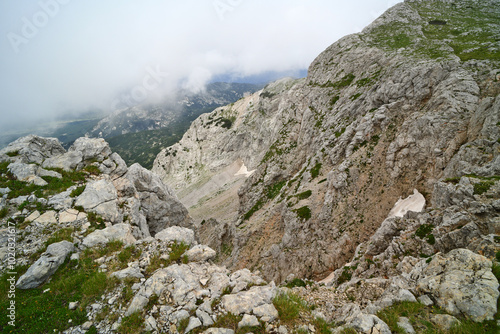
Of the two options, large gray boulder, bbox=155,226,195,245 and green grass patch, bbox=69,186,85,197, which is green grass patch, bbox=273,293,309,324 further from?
green grass patch, bbox=69,186,85,197

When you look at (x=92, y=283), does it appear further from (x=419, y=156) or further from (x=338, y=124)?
(x=338, y=124)

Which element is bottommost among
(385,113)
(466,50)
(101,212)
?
(385,113)

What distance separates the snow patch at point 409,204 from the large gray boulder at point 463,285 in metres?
15.7

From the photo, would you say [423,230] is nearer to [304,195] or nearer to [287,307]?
[287,307]

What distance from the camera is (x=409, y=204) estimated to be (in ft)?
77.3

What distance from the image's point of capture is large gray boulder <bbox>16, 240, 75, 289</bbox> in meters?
8.30

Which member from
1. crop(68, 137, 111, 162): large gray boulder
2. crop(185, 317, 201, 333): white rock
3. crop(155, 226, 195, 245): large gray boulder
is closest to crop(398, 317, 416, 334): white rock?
crop(185, 317, 201, 333): white rock

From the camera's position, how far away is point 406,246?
14172mm

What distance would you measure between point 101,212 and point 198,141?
461ft

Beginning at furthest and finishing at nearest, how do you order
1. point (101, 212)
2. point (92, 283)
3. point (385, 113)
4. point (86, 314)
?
point (385, 113)
point (101, 212)
point (92, 283)
point (86, 314)

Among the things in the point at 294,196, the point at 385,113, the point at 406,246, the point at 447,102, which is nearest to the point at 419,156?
the point at 447,102

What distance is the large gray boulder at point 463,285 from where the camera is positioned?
7004 millimetres

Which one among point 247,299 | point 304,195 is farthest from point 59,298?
point 304,195

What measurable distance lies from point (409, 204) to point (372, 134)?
1350cm
